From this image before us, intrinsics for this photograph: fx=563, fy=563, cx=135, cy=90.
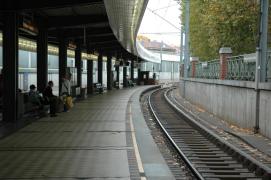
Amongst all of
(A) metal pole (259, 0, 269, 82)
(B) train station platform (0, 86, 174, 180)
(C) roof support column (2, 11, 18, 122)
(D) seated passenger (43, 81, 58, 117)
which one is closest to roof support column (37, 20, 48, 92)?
(D) seated passenger (43, 81, 58, 117)

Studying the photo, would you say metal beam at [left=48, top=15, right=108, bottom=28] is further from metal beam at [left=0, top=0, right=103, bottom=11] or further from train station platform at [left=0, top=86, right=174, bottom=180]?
train station platform at [left=0, top=86, right=174, bottom=180]

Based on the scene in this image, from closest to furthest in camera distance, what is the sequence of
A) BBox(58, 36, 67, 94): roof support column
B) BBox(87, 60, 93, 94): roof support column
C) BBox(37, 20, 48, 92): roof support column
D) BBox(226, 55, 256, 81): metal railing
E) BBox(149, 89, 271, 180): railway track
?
BBox(149, 89, 271, 180): railway track < BBox(226, 55, 256, 81): metal railing < BBox(37, 20, 48, 92): roof support column < BBox(58, 36, 67, 94): roof support column < BBox(87, 60, 93, 94): roof support column

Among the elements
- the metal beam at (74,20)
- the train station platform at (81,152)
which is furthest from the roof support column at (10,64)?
the metal beam at (74,20)

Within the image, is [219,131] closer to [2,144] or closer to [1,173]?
[2,144]

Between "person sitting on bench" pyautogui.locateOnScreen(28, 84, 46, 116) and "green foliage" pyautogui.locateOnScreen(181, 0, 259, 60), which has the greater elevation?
"green foliage" pyautogui.locateOnScreen(181, 0, 259, 60)

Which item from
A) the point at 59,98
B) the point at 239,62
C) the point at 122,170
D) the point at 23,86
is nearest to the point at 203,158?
the point at 122,170

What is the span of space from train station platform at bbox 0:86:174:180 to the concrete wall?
331 cm

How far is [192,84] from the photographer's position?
3612 cm

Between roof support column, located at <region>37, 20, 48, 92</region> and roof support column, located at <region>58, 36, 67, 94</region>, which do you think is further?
roof support column, located at <region>58, 36, 67, 94</region>

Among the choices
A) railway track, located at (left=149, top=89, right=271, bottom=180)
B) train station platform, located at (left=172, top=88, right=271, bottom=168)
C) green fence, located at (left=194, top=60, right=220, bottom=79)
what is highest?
green fence, located at (left=194, top=60, right=220, bottom=79)

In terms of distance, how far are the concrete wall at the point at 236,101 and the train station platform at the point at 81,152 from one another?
130 inches

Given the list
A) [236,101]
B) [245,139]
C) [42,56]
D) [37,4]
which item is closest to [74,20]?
[42,56]

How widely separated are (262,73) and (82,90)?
21.5 m

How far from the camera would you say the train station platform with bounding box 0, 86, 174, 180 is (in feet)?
33.0
